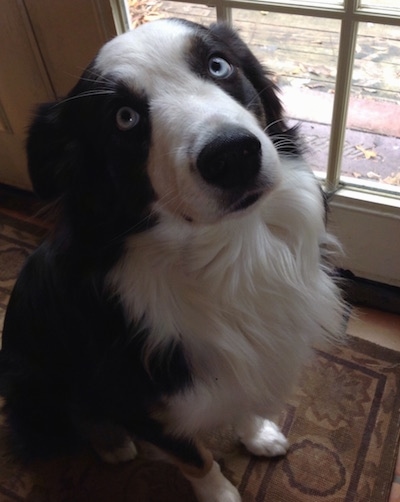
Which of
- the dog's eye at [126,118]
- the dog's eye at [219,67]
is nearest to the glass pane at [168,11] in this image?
the dog's eye at [219,67]

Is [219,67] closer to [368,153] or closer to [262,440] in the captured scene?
[368,153]

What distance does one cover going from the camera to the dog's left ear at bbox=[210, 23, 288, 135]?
100cm

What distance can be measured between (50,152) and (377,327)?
43.9 inches

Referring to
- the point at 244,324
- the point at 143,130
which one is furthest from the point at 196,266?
the point at 143,130

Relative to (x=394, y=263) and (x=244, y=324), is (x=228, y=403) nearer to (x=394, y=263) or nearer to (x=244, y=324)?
(x=244, y=324)

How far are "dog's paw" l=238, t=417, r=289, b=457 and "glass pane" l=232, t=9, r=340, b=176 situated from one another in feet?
2.27

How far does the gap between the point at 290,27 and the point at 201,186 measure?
0.75 meters

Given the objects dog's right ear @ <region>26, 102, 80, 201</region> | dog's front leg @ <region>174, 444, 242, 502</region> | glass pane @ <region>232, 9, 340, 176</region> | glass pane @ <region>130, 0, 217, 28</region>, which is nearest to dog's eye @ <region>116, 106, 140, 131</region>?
dog's right ear @ <region>26, 102, 80, 201</region>

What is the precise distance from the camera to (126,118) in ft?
2.82

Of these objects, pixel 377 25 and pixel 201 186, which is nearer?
pixel 201 186

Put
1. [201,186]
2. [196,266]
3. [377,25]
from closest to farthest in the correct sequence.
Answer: [201,186] < [196,266] < [377,25]

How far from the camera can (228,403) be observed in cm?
107

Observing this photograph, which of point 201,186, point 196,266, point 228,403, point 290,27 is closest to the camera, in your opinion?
point 201,186

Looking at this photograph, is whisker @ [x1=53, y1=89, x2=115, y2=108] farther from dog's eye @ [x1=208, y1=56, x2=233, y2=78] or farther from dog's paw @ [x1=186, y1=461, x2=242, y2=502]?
dog's paw @ [x1=186, y1=461, x2=242, y2=502]
